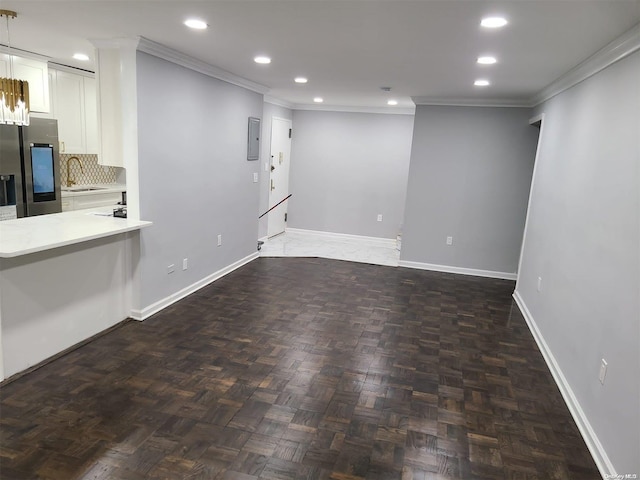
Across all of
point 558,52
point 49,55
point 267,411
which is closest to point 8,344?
point 267,411

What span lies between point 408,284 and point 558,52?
3.11 metres

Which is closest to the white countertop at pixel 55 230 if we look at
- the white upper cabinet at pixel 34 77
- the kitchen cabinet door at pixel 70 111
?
Answer: the white upper cabinet at pixel 34 77

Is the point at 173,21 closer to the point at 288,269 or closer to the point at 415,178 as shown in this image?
the point at 288,269

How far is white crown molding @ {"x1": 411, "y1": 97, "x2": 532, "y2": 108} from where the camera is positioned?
545 centimetres

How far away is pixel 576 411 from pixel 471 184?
3.67m

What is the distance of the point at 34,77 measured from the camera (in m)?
4.55

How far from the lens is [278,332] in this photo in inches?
147

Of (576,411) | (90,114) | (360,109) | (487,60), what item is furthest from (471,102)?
(90,114)

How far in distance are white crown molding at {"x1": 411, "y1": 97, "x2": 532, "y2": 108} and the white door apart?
239 cm

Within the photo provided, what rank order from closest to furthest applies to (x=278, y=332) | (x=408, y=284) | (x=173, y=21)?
(x=173, y=21) → (x=278, y=332) → (x=408, y=284)

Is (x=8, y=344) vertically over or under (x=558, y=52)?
under

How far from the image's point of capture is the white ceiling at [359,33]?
2.27m

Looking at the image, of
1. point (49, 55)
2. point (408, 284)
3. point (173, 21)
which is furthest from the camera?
point (408, 284)

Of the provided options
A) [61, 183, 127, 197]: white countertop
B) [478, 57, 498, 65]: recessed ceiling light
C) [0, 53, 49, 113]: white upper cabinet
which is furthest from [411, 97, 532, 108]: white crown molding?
[0, 53, 49, 113]: white upper cabinet
